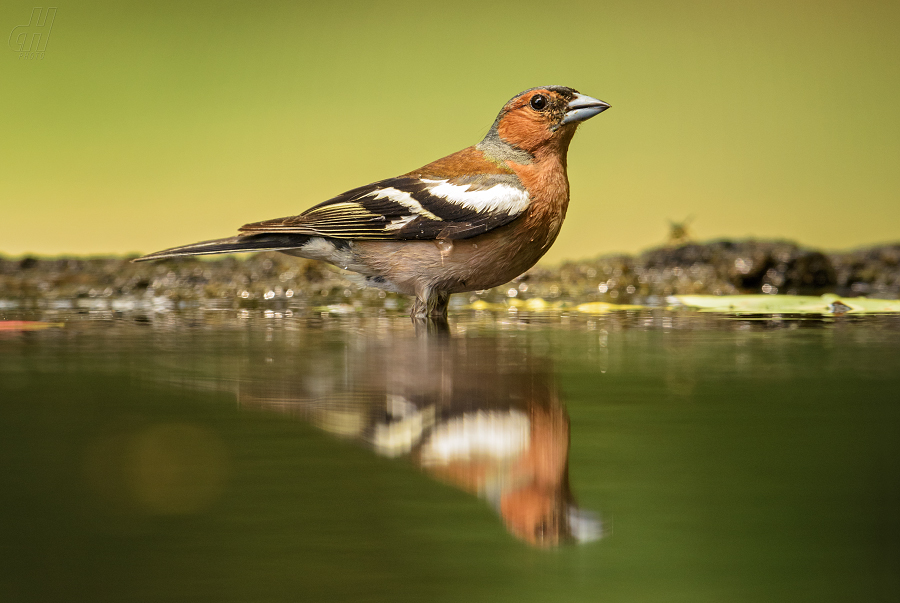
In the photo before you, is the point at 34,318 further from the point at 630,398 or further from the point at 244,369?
the point at 630,398

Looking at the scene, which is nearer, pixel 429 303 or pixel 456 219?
pixel 456 219

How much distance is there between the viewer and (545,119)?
5160 millimetres

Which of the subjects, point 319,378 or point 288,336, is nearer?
point 319,378

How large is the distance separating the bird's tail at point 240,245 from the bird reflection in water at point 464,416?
59.2 inches

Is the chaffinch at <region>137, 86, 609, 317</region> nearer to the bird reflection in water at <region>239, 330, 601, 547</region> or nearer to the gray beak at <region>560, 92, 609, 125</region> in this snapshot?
the gray beak at <region>560, 92, 609, 125</region>

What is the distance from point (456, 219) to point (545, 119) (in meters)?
0.87

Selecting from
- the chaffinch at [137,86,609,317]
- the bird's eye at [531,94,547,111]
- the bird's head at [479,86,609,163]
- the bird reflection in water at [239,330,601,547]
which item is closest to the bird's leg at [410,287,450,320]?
the chaffinch at [137,86,609,317]

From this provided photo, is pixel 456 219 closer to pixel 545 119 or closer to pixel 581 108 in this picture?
pixel 545 119

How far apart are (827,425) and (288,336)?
2.73 meters

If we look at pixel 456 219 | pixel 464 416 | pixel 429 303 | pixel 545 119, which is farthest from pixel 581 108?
pixel 464 416

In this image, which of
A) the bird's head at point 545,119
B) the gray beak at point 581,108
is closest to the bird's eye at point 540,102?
the bird's head at point 545,119

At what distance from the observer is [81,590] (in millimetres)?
1305

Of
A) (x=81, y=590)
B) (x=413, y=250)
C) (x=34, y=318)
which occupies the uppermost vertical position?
(x=413, y=250)

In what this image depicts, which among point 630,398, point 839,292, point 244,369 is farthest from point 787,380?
point 839,292
